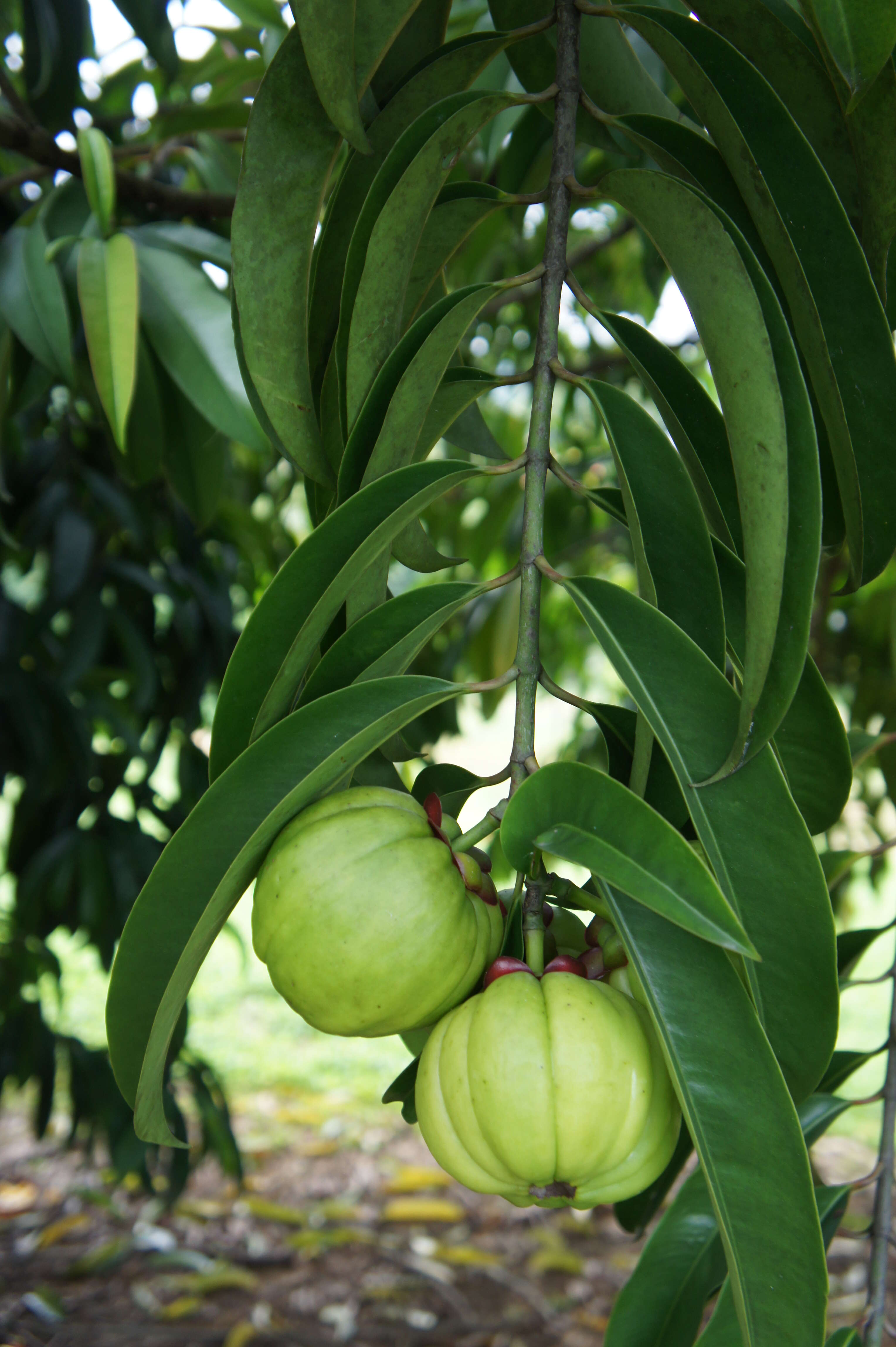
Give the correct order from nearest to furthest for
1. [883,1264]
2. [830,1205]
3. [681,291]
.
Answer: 1. [681,291]
2. [883,1264]
3. [830,1205]

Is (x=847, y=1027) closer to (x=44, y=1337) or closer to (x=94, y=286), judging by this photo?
(x=44, y=1337)

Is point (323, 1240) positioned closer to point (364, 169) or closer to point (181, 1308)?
point (181, 1308)

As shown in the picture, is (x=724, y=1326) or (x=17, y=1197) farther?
(x=17, y=1197)

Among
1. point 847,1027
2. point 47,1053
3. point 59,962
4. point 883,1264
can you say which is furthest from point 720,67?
point 847,1027

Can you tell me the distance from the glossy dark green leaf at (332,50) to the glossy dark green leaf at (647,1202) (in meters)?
0.69

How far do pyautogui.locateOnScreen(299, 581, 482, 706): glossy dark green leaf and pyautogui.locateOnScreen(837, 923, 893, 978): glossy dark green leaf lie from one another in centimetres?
52

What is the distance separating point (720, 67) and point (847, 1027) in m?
4.03

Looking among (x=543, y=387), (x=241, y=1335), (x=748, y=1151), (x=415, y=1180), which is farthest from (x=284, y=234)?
(x=415, y=1180)

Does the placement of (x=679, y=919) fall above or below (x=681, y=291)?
below

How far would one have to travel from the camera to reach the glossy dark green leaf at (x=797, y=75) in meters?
0.56

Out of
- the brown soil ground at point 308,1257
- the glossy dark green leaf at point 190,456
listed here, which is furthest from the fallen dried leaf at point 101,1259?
the glossy dark green leaf at point 190,456

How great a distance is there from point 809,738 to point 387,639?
8.8 inches

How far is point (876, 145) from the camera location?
0.54m

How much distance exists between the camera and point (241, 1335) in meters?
2.19
